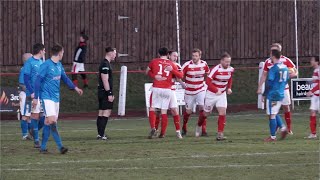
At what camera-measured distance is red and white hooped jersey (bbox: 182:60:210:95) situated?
2200cm

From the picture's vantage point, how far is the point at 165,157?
53.8 ft

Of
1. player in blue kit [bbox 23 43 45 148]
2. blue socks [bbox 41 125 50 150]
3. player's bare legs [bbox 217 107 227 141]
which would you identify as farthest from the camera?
player's bare legs [bbox 217 107 227 141]

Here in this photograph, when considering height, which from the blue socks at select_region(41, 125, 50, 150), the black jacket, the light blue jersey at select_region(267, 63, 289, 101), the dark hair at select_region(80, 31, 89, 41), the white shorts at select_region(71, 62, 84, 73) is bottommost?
the blue socks at select_region(41, 125, 50, 150)

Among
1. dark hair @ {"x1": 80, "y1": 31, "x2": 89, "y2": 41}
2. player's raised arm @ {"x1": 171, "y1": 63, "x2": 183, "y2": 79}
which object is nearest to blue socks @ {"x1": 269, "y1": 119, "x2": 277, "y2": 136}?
player's raised arm @ {"x1": 171, "y1": 63, "x2": 183, "y2": 79}

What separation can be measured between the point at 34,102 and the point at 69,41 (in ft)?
59.3

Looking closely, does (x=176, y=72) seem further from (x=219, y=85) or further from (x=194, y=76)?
(x=194, y=76)

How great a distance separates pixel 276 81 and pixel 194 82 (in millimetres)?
2883

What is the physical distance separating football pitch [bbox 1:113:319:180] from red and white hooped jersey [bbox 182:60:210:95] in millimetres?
1121

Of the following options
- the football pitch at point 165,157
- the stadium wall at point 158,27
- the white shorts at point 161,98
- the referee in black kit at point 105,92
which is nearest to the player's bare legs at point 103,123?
the referee in black kit at point 105,92

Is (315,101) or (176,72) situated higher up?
(176,72)

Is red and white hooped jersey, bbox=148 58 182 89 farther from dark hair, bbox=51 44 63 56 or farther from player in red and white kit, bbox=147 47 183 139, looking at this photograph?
dark hair, bbox=51 44 63 56

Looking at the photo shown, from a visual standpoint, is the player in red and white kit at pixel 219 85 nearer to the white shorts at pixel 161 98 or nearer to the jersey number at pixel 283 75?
the white shorts at pixel 161 98

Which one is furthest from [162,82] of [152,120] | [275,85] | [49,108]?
[49,108]

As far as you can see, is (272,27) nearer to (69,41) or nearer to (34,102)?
(69,41)
